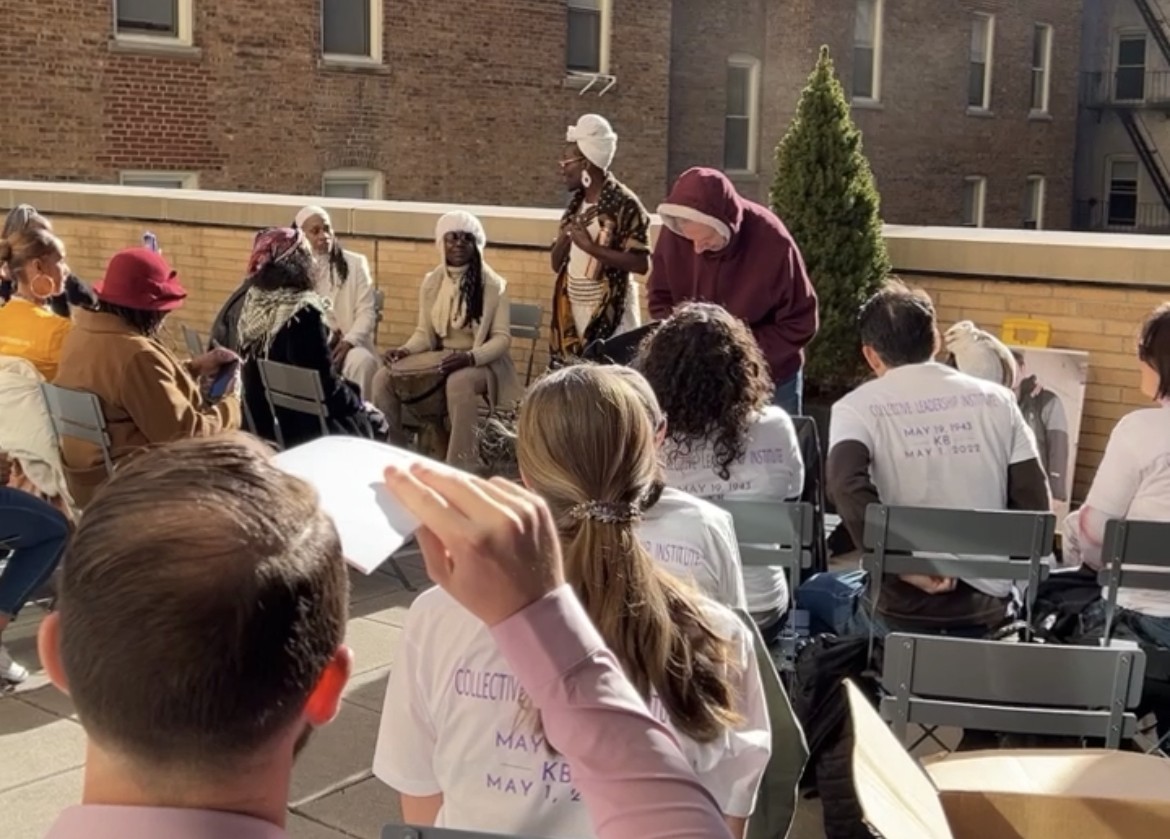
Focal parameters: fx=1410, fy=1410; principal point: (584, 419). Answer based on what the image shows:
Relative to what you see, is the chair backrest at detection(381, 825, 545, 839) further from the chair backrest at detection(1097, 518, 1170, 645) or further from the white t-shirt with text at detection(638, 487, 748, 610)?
the chair backrest at detection(1097, 518, 1170, 645)

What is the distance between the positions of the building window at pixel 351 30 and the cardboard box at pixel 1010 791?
660 inches

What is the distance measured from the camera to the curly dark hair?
3.95 metres

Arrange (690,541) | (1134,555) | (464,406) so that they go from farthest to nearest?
1. (464,406)
2. (1134,555)
3. (690,541)

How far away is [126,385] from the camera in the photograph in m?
5.14

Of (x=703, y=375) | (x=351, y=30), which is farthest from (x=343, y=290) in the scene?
(x=351, y=30)

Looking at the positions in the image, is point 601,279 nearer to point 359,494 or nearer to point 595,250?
point 595,250

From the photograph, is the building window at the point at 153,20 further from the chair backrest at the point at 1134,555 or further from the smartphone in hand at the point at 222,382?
the chair backrest at the point at 1134,555

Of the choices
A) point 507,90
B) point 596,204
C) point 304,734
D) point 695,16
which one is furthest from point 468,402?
point 695,16

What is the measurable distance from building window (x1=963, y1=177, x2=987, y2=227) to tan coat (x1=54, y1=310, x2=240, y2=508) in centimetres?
2422

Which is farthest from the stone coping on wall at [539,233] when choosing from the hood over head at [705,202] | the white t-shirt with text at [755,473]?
the white t-shirt with text at [755,473]

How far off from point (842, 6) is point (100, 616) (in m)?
24.5

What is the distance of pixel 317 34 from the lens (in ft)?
58.3

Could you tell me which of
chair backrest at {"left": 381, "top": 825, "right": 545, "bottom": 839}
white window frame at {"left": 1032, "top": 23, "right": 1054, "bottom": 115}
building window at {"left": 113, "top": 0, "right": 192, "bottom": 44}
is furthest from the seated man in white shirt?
white window frame at {"left": 1032, "top": 23, "right": 1054, "bottom": 115}

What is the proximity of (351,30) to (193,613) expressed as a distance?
1817 centimetres
